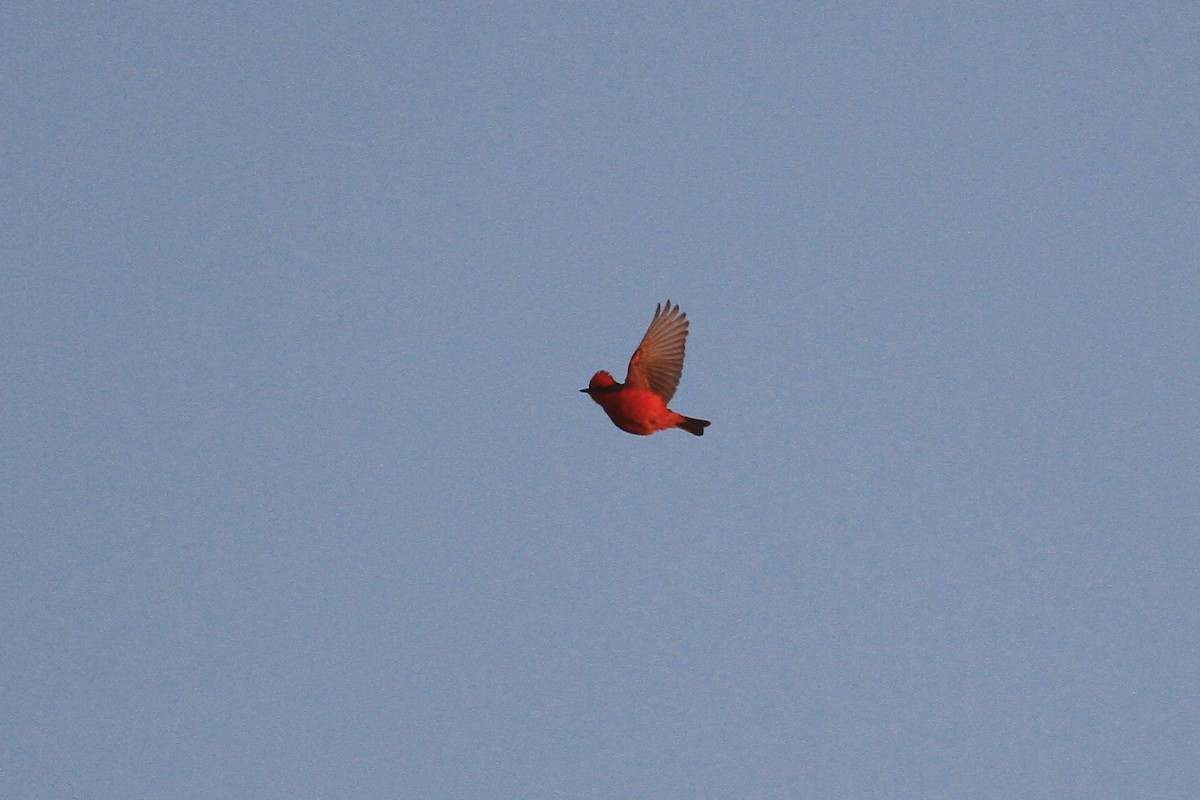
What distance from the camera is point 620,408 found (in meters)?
25.4

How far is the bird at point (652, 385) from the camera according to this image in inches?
1003

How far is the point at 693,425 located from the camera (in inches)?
1032

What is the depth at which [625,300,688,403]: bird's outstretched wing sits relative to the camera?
26.6 metres

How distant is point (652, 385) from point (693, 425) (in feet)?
2.87

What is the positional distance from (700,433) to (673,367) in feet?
3.75

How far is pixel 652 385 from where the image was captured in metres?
26.7

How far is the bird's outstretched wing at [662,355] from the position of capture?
26.6 m

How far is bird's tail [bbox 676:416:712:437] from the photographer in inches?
1031

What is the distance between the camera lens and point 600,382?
83.6 ft

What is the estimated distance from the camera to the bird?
2548cm

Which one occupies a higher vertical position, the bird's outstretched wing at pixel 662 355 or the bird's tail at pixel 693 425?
the bird's outstretched wing at pixel 662 355

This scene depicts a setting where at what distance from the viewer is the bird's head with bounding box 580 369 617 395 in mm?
25422

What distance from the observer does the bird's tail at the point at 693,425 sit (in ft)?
85.9

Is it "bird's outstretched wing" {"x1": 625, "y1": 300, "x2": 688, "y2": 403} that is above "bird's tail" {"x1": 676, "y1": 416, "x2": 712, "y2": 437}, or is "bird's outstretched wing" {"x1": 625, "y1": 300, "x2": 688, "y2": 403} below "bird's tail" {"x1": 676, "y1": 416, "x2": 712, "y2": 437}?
above
